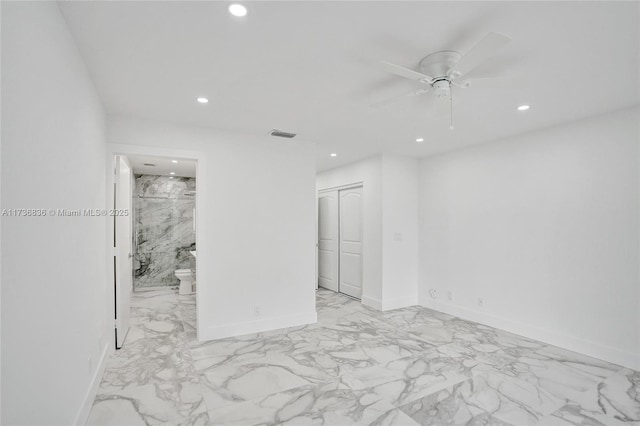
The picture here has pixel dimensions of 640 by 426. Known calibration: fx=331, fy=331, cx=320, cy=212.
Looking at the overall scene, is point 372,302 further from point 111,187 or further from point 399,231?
point 111,187

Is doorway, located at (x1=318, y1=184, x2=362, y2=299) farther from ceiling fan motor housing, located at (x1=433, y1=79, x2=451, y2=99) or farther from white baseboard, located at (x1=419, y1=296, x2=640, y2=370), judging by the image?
ceiling fan motor housing, located at (x1=433, y1=79, x2=451, y2=99)

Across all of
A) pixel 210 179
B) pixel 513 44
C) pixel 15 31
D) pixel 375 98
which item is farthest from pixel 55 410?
pixel 513 44

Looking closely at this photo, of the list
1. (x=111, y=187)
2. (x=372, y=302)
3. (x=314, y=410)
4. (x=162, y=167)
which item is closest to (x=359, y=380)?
(x=314, y=410)

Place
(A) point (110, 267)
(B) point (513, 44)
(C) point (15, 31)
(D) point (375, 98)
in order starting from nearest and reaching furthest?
(C) point (15, 31) → (B) point (513, 44) → (D) point (375, 98) → (A) point (110, 267)

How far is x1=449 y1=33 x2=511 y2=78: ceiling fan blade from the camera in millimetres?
1646

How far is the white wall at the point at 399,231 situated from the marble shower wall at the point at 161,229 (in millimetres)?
4203

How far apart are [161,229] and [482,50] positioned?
666cm

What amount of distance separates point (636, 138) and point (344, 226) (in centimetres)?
408

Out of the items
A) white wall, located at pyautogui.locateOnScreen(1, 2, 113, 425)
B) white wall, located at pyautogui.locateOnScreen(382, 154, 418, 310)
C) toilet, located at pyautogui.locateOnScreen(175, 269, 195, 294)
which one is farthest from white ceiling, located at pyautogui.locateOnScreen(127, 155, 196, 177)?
white wall, located at pyautogui.locateOnScreen(382, 154, 418, 310)

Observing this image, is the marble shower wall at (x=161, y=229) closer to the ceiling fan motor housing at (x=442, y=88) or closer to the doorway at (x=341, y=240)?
the doorway at (x=341, y=240)

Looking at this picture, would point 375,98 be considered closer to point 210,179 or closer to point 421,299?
point 210,179

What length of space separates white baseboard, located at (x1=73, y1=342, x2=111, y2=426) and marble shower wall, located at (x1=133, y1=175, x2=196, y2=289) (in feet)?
12.8

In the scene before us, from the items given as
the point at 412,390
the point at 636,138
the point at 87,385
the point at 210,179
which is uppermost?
the point at 636,138

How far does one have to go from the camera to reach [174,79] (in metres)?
2.56
